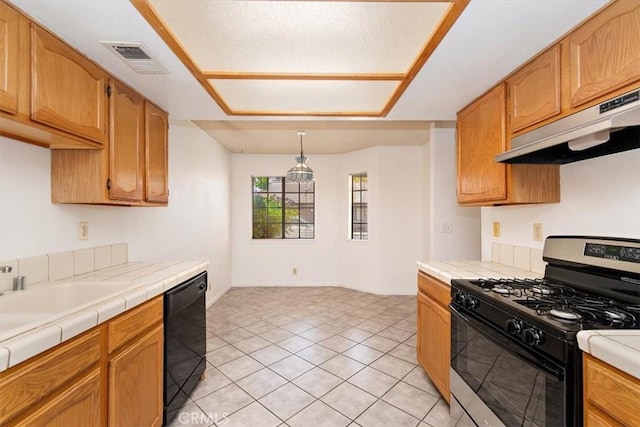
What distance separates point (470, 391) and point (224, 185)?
4.23 m

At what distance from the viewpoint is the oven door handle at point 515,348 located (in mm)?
1005

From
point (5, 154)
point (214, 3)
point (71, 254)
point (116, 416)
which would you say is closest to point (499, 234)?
point (214, 3)

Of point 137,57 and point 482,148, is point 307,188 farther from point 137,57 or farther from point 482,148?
point 137,57

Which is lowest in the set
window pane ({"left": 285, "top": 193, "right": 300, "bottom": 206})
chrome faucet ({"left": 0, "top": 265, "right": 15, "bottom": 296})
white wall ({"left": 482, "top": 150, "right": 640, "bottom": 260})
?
chrome faucet ({"left": 0, "top": 265, "right": 15, "bottom": 296})

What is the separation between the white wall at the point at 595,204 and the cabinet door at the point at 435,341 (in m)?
0.81

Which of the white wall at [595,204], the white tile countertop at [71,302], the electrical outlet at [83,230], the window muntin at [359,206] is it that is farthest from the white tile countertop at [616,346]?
the window muntin at [359,206]

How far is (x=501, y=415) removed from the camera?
4.17 feet

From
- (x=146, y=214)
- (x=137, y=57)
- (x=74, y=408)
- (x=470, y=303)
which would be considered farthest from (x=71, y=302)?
(x=470, y=303)

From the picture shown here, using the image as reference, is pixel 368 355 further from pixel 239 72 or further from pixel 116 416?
pixel 239 72

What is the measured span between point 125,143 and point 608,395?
8.51 feet

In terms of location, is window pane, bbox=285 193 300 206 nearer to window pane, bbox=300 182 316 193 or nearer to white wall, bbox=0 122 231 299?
window pane, bbox=300 182 316 193

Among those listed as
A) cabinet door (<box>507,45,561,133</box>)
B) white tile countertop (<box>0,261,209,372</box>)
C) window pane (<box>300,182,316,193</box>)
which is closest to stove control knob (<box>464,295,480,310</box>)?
cabinet door (<box>507,45,561,133</box>)

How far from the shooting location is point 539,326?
107cm

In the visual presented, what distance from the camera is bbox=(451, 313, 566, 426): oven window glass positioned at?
102cm
